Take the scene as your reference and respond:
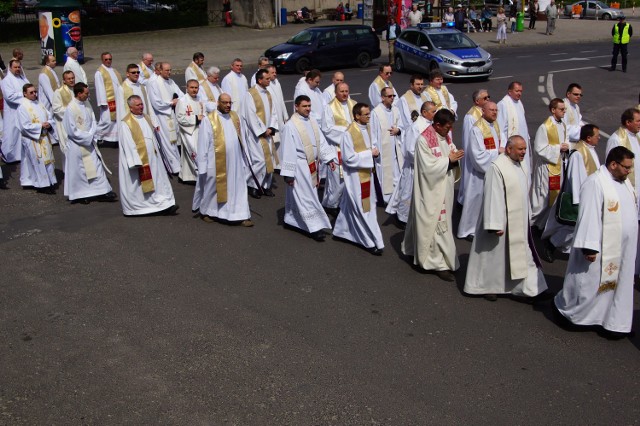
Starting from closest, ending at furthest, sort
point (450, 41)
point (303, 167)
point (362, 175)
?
point (362, 175)
point (303, 167)
point (450, 41)

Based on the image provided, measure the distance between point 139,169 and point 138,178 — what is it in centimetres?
13

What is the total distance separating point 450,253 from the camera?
8383 mm

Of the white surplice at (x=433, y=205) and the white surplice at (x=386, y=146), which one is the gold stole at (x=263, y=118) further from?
the white surplice at (x=433, y=205)

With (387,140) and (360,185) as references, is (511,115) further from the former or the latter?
A: (360,185)

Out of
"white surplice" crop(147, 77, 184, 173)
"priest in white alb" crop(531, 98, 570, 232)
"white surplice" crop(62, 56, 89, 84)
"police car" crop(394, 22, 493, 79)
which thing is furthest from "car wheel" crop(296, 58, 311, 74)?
"priest in white alb" crop(531, 98, 570, 232)

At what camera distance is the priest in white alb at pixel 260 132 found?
468 inches

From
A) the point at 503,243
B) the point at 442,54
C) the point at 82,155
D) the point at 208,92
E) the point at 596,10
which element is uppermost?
the point at 596,10

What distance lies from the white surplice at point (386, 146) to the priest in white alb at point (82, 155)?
13.1 feet

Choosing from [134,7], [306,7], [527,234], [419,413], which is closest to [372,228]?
[527,234]

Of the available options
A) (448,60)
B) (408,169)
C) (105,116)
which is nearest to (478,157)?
(408,169)

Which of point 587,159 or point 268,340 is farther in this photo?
point 587,159

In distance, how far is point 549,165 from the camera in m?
9.88

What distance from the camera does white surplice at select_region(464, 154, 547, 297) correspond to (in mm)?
7547

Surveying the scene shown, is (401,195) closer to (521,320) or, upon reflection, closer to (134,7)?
(521,320)
